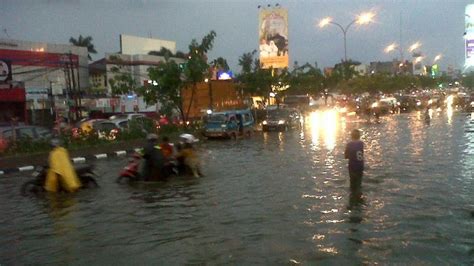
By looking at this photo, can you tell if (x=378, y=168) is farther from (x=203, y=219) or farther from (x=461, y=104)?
(x=461, y=104)

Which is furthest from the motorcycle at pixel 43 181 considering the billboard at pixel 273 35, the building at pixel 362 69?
the building at pixel 362 69

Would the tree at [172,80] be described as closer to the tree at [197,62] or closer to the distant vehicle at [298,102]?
the tree at [197,62]

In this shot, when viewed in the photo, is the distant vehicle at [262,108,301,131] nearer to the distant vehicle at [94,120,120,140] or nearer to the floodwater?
the distant vehicle at [94,120,120,140]

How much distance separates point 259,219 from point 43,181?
671 cm

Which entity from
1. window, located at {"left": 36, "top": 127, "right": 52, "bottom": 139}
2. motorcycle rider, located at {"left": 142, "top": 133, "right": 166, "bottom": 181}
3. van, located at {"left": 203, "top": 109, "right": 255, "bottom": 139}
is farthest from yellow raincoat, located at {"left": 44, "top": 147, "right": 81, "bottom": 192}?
van, located at {"left": 203, "top": 109, "right": 255, "bottom": 139}

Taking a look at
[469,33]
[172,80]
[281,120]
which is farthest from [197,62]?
[469,33]

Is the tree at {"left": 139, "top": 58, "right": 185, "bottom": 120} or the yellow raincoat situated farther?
the tree at {"left": 139, "top": 58, "right": 185, "bottom": 120}

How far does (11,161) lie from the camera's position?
22.0 meters

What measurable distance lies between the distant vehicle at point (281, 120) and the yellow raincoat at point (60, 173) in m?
28.5

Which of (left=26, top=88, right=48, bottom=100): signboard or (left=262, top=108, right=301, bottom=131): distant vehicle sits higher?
(left=26, top=88, right=48, bottom=100): signboard

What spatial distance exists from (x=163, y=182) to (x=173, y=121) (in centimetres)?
2111

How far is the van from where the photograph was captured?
34.8 metres

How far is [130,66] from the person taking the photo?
6225 cm

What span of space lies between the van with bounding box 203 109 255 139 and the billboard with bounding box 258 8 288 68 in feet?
99.8
